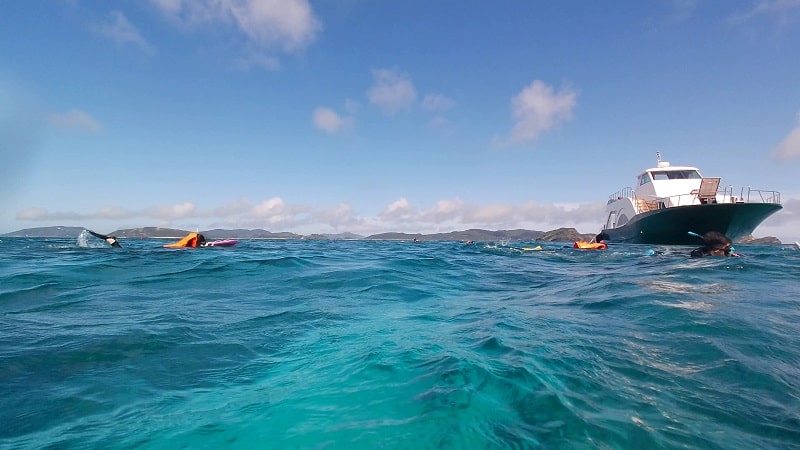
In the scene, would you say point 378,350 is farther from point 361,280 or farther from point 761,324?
point 361,280

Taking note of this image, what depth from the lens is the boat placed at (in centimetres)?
2505

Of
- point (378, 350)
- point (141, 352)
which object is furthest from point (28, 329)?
point (378, 350)

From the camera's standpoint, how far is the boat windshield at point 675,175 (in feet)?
113

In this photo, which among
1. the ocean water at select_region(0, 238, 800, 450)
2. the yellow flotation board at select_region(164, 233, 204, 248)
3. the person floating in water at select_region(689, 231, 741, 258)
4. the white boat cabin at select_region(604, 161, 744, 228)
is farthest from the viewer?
the white boat cabin at select_region(604, 161, 744, 228)

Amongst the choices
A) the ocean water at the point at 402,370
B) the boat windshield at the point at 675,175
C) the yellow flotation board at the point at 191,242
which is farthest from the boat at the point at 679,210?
the yellow flotation board at the point at 191,242

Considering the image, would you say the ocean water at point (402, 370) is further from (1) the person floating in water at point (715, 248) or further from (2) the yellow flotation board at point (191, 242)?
(2) the yellow flotation board at point (191, 242)

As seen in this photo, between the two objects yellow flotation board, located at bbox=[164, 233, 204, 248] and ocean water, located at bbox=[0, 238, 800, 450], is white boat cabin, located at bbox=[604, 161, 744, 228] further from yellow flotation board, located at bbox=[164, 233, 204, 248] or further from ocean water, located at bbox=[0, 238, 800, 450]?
yellow flotation board, located at bbox=[164, 233, 204, 248]

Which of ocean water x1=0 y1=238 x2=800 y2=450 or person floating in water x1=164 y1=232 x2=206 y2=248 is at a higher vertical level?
person floating in water x1=164 y1=232 x2=206 y2=248

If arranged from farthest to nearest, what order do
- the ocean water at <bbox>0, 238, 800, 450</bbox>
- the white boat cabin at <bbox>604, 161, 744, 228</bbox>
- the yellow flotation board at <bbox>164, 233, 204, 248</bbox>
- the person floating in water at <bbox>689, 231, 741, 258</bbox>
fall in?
the white boat cabin at <bbox>604, 161, 744, 228</bbox> < the yellow flotation board at <bbox>164, 233, 204, 248</bbox> < the person floating in water at <bbox>689, 231, 741, 258</bbox> < the ocean water at <bbox>0, 238, 800, 450</bbox>

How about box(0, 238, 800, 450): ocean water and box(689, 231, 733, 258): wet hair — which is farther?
box(689, 231, 733, 258): wet hair

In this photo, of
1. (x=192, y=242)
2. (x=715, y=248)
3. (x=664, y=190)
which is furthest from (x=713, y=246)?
(x=192, y=242)

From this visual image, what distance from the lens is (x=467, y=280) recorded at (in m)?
13.2

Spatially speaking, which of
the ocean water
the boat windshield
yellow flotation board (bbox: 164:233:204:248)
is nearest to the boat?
the boat windshield

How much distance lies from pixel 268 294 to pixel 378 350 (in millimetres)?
5399
